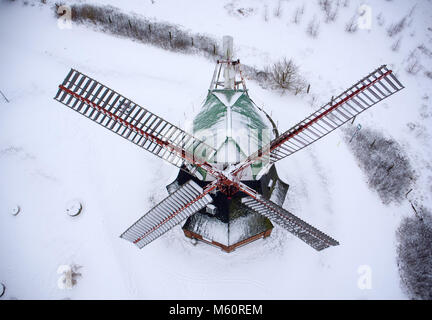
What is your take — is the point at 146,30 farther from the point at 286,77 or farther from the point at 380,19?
the point at 380,19

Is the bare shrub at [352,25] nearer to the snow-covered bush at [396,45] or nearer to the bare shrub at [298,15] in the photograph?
the snow-covered bush at [396,45]

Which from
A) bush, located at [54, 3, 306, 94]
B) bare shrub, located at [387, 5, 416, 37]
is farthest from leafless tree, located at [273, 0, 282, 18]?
bare shrub, located at [387, 5, 416, 37]

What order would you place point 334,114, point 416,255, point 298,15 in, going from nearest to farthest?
point 334,114, point 416,255, point 298,15

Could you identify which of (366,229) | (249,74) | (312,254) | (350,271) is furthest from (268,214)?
(249,74)

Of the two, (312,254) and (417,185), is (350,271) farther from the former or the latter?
(417,185)

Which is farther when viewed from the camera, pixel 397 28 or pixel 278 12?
pixel 278 12

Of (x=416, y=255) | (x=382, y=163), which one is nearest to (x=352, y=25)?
(x=382, y=163)
